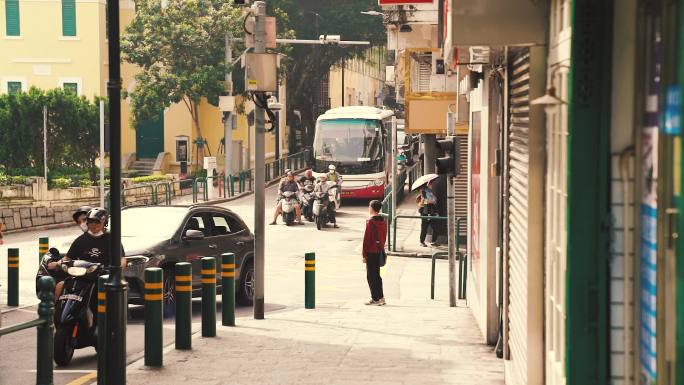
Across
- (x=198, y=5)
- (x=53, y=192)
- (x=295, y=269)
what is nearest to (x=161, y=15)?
(x=198, y=5)

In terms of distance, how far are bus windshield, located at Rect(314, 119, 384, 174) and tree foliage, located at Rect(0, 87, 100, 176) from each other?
8267 mm

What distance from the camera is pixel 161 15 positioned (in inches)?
2121

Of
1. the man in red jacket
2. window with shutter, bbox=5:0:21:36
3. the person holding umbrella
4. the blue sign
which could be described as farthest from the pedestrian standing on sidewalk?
window with shutter, bbox=5:0:21:36

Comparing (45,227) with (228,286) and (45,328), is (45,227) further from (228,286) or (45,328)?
(45,328)

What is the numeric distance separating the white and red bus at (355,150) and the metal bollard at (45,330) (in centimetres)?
3632

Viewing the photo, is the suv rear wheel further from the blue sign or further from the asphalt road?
the blue sign

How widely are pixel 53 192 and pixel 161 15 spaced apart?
17336mm

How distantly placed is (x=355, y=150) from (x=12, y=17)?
1764 centimetres

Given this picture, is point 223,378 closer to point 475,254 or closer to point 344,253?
point 475,254

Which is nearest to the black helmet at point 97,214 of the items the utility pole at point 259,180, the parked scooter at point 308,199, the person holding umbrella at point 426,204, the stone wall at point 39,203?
the utility pole at point 259,180

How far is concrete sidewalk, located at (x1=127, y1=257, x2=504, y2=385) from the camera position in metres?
12.1

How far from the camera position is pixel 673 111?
15.9 ft

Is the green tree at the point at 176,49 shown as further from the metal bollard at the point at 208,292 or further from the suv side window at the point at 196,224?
the metal bollard at the point at 208,292

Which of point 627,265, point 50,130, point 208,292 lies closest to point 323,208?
point 50,130
